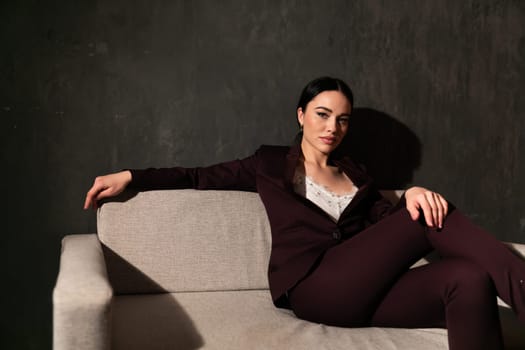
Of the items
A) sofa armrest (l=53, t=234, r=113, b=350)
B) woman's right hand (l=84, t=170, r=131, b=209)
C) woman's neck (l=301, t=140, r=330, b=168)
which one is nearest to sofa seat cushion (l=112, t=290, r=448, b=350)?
sofa armrest (l=53, t=234, r=113, b=350)

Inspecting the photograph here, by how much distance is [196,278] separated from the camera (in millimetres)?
2178

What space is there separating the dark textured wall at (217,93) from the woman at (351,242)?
0.34 meters

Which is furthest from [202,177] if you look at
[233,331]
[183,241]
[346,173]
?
[233,331]

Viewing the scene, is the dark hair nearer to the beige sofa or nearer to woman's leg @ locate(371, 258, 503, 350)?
the beige sofa

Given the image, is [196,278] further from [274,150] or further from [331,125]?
[331,125]

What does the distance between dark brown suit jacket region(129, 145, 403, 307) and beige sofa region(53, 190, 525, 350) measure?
0.06 m

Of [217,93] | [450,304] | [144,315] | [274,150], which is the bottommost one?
[144,315]

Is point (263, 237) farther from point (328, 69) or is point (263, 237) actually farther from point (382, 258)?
point (328, 69)

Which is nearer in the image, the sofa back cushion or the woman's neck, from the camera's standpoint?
the sofa back cushion

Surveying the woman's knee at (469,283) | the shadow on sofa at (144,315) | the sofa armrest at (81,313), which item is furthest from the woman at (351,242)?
the sofa armrest at (81,313)

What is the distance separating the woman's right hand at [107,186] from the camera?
207 cm

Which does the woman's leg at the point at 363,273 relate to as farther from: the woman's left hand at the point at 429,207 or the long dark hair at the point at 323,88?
the long dark hair at the point at 323,88

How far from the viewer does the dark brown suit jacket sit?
2.02m

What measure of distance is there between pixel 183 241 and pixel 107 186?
0.36 meters
